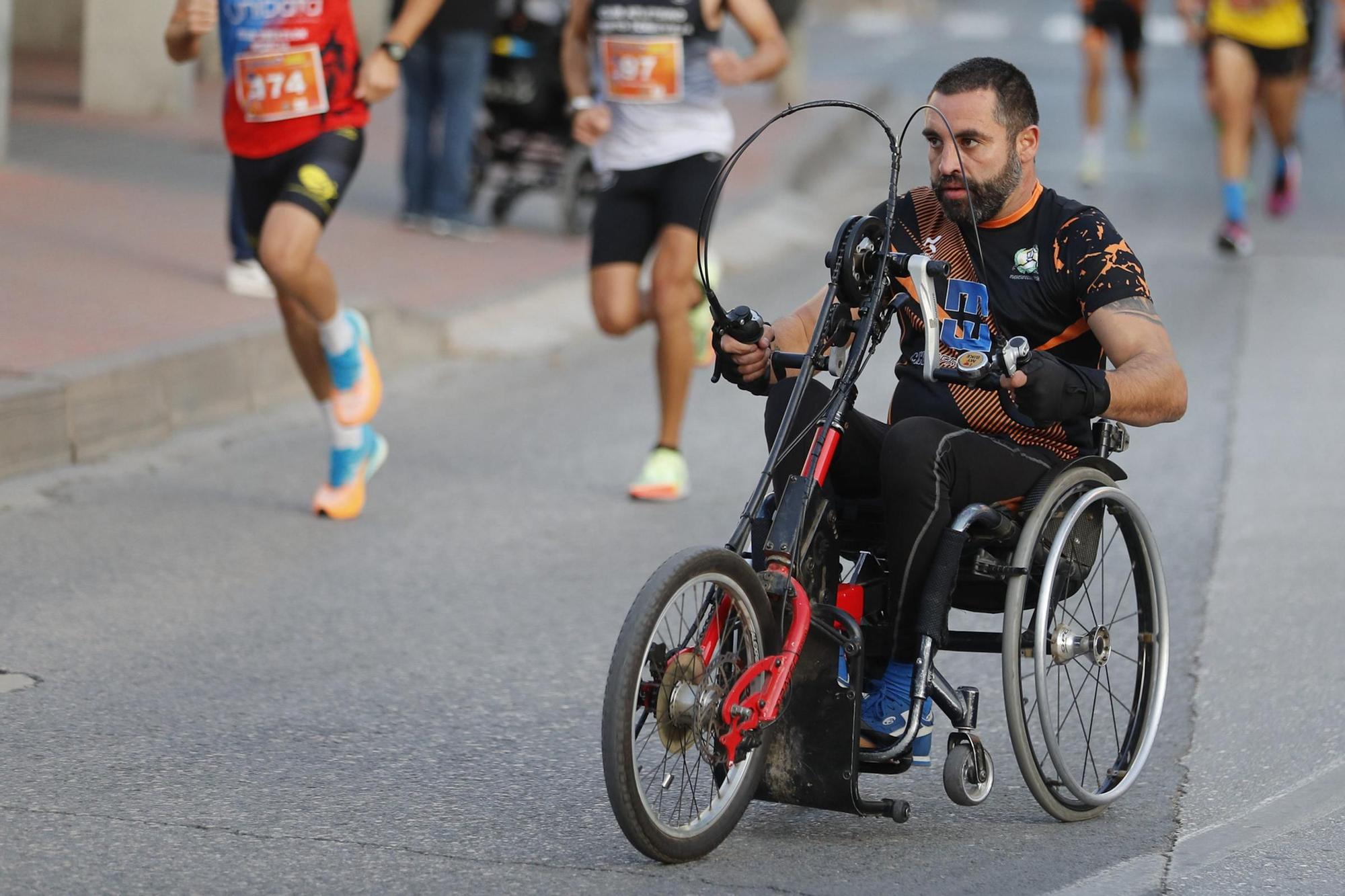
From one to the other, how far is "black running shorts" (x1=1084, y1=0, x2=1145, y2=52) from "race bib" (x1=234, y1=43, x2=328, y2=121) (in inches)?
385

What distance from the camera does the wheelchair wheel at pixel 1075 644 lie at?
12.6ft

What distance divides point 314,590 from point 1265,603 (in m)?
2.71

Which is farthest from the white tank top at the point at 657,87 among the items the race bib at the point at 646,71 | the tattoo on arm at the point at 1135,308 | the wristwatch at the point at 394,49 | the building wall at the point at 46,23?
the building wall at the point at 46,23

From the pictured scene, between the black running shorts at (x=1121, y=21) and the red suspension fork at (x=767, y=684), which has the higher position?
the black running shorts at (x=1121, y=21)

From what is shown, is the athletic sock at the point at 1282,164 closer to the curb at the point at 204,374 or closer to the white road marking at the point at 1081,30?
the curb at the point at 204,374

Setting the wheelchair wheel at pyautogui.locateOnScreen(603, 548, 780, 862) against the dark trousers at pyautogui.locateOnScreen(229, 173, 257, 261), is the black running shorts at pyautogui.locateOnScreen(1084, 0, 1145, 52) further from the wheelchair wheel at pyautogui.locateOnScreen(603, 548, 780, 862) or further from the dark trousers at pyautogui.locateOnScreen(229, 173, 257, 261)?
the wheelchair wheel at pyautogui.locateOnScreen(603, 548, 780, 862)

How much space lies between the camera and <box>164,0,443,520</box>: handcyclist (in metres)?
6.51

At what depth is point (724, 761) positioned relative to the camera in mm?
3758

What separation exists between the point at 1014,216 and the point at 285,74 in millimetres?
3100

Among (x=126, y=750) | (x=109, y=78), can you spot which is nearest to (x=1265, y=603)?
(x=126, y=750)

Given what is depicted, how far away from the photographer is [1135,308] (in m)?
4.04

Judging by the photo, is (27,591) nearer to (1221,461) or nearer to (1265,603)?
(1265,603)

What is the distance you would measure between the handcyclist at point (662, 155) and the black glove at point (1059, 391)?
319cm

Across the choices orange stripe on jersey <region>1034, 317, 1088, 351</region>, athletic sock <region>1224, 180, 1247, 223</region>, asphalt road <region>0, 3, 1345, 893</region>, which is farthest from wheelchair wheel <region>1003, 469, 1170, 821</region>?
athletic sock <region>1224, 180, 1247, 223</region>
